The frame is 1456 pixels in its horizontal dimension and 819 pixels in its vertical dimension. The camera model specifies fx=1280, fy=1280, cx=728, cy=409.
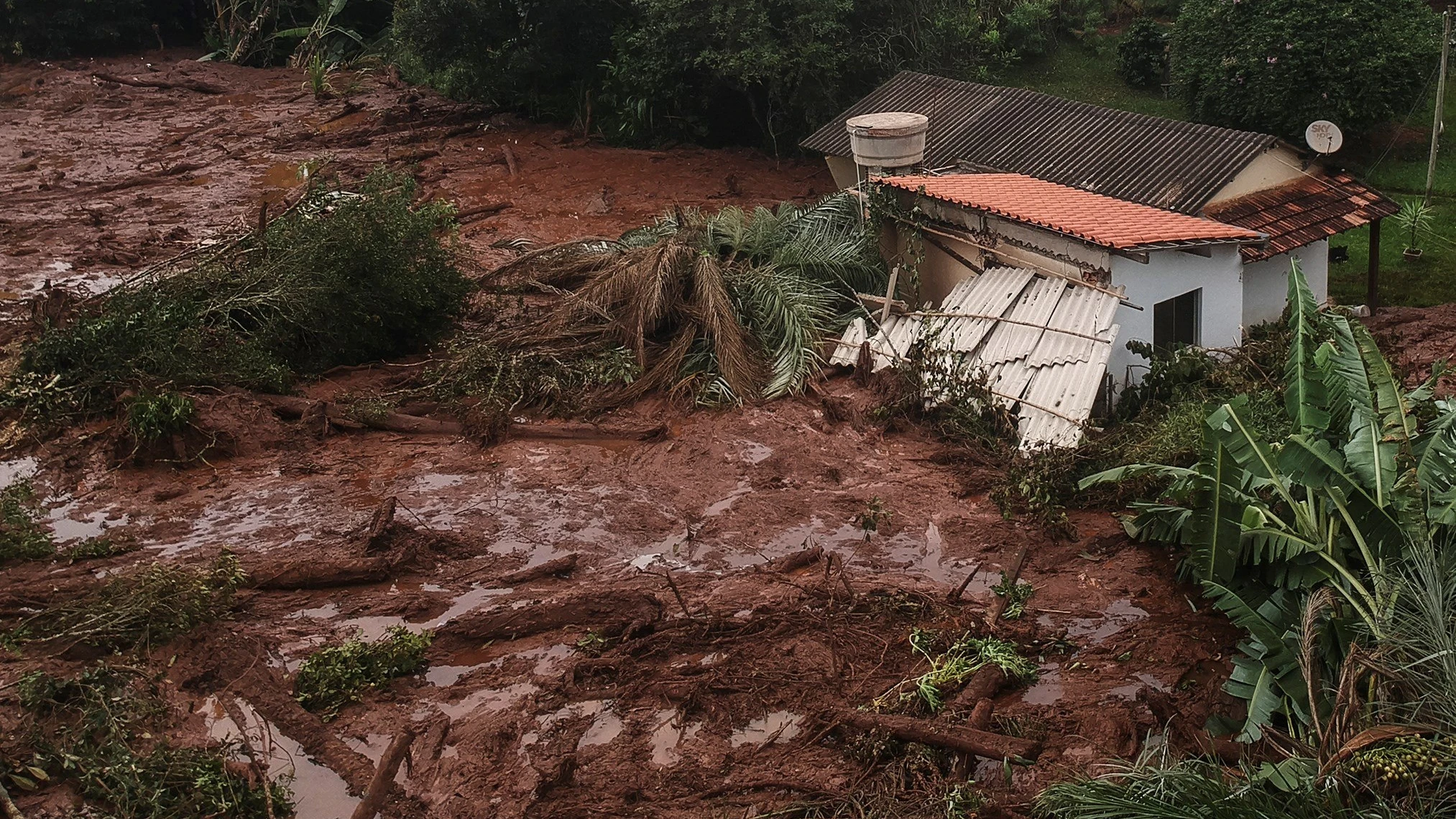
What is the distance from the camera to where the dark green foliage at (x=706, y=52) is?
64.6ft

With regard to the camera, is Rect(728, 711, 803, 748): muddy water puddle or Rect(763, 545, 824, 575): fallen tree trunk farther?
Rect(763, 545, 824, 575): fallen tree trunk

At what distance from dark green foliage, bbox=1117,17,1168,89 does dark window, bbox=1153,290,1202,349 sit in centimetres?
1104

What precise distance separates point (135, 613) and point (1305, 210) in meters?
12.5

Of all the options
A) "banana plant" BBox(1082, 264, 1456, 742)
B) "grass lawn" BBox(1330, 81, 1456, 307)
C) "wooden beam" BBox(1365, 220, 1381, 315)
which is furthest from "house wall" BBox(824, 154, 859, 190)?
"banana plant" BBox(1082, 264, 1456, 742)

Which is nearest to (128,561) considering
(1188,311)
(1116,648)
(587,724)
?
(587,724)

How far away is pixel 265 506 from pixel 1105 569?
691cm

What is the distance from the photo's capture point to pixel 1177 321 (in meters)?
12.7

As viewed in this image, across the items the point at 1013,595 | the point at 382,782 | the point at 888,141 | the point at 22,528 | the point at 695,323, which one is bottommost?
the point at 1013,595

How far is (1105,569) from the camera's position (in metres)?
9.68

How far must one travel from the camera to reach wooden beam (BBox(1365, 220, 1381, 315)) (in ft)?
47.3

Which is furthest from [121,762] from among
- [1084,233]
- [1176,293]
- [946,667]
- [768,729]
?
[1176,293]

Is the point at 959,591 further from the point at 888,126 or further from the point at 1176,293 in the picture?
the point at 888,126

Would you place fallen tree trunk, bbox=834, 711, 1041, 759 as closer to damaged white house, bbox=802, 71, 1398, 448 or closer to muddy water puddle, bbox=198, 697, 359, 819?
muddy water puddle, bbox=198, 697, 359, 819

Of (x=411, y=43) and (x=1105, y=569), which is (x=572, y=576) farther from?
(x=411, y=43)
